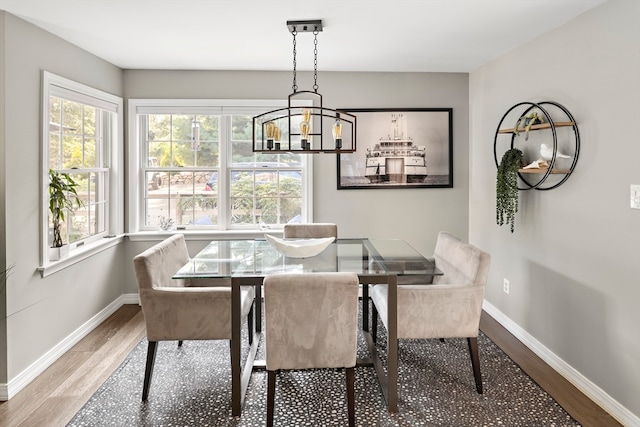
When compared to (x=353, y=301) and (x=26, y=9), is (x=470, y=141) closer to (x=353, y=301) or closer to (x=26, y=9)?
(x=353, y=301)

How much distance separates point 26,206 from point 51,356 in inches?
43.4

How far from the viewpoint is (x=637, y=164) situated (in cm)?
234

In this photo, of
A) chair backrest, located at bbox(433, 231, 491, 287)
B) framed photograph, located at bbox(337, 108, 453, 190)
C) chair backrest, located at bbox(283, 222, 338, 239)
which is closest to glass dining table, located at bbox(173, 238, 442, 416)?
chair backrest, located at bbox(433, 231, 491, 287)

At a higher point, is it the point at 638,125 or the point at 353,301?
the point at 638,125

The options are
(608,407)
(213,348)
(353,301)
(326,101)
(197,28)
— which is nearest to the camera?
(353,301)

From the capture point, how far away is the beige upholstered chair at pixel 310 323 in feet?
7.43

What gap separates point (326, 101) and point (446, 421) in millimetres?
3124

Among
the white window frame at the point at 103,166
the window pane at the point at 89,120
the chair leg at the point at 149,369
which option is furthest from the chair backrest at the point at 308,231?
the window pane at the point at 89,120

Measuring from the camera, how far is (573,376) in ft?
9.43

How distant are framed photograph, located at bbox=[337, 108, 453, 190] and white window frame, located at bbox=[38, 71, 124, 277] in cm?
217

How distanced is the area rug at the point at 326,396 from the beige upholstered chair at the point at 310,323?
0.27m

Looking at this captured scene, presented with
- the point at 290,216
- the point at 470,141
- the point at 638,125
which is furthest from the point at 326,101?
the point at 638,125

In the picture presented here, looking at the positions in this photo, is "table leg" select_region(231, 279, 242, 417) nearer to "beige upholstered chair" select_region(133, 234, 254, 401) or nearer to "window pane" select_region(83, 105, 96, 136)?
"beige upholstered chair" select_region(133, 234, 254, 401)

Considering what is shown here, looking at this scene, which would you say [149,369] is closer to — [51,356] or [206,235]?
[51,356]
